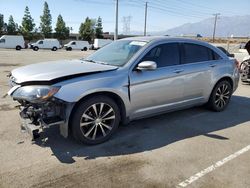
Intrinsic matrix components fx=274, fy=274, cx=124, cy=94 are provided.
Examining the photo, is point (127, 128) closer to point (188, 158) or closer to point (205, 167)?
point (188, 158)

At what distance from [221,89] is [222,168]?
110 inches

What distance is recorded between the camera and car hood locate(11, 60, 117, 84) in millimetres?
3852

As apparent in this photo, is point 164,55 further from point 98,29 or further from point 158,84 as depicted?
point 98,29

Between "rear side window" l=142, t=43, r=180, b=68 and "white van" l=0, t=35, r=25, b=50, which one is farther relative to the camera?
"white van" l=0, t=35, r=25, b=50

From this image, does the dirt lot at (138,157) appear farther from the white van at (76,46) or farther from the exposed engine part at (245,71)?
the white van at (76,46)

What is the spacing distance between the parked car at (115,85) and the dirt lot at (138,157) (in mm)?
344

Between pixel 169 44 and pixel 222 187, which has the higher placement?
pixel 169 44

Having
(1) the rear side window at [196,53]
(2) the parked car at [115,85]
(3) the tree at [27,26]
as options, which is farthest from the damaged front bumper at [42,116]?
(3) the tree at [27,26]

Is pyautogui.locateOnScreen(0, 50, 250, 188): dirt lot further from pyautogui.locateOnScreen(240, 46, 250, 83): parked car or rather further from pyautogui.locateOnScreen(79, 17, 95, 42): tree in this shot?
pyautogui.locateOnScreen(79, 17, 95, 42): tree

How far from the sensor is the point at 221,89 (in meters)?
6.05

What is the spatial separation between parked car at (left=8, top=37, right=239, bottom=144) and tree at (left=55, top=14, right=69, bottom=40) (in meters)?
70.1

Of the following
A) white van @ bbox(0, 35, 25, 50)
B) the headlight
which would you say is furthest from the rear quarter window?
white van @ bbox(0, 35, 25, 50)

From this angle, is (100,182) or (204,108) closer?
Answer: (100,182)

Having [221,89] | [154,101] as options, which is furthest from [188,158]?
[221,89]
